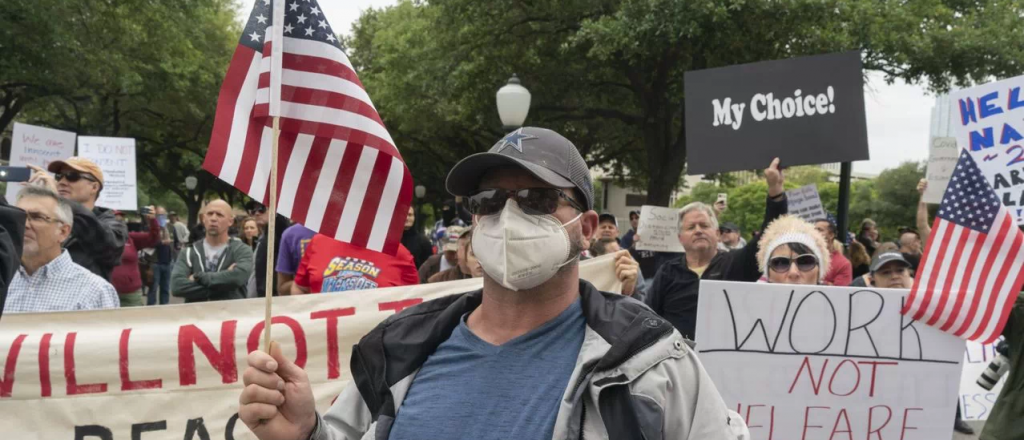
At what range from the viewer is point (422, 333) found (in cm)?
207

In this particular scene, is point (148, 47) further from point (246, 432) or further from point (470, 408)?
point (470, 408)

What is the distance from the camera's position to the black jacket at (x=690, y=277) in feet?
16.2

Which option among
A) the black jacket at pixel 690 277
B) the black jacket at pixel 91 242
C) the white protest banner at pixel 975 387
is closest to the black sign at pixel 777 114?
the black jacket at pixel 690 277

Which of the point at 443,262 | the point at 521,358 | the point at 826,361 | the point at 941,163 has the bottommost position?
the point at 826,361

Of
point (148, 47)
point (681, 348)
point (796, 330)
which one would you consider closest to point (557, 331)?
point (681, 348)

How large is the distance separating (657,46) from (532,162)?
44.7 feet

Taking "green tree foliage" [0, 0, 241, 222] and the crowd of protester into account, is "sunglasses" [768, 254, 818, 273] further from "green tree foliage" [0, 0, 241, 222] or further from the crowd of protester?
"green tree foliage" [0, 0, 241, 222]

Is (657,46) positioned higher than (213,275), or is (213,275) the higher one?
(657,46)

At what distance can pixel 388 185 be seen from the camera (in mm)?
2848

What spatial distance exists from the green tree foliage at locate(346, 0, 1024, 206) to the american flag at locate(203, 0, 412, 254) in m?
11.7

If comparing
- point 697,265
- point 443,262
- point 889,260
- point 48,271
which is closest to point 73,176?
point 48,271

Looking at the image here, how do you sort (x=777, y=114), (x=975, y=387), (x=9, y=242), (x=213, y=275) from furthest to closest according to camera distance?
1. (x=213, y=275)
2. (x=975, y=387)
3. (x=777, y=114)
4. (x=9, y=242)

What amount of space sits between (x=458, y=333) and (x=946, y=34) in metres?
15.7

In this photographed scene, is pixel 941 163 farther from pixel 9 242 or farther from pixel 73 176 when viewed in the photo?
pixel 9 242
